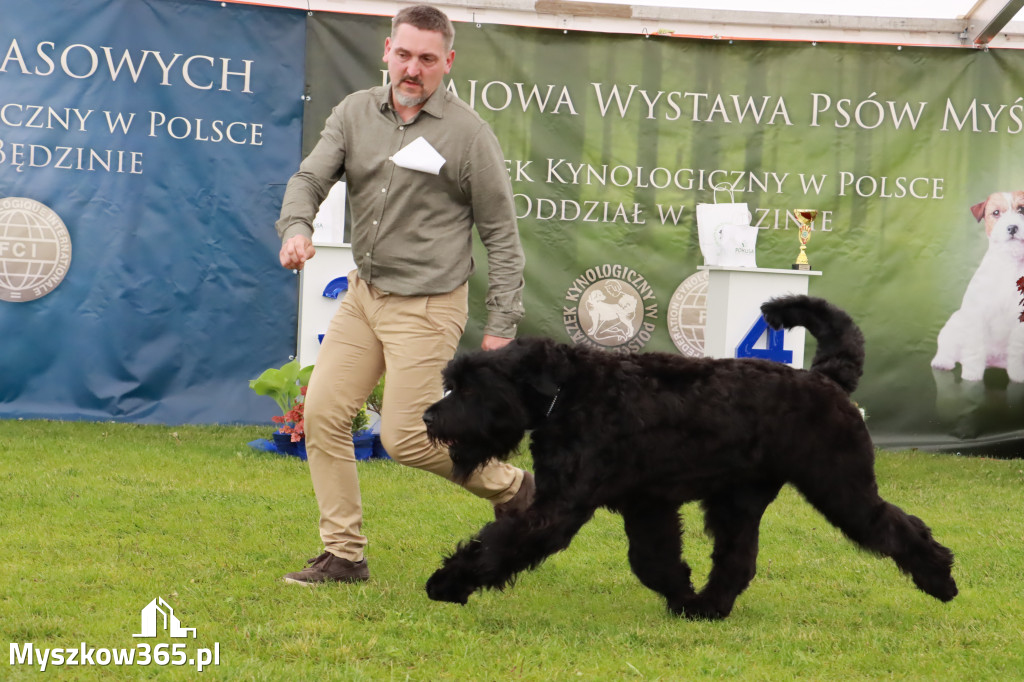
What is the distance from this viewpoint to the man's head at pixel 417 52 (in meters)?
3.96

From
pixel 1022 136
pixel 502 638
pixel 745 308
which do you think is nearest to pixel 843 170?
pixel 1022 136

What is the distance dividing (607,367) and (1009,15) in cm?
628

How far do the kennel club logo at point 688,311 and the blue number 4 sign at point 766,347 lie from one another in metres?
1.32

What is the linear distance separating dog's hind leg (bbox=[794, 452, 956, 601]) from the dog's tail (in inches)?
12.9

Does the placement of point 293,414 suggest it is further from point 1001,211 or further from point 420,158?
point 1001,211

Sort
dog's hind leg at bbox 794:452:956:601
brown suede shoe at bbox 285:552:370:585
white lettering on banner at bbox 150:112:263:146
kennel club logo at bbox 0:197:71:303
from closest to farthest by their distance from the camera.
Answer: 1. dog's hind leg at bbox 794:452:956:601
2. brown suede shoe at bbox 285:552:370:585
3. kennel club logo at bbox 0:197:71:303
4. white lettering on banner at bbox 150:112:263:146

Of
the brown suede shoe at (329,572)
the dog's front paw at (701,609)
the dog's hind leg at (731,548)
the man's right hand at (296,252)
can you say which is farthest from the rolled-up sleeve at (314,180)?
the dog's front paw at (701,609)

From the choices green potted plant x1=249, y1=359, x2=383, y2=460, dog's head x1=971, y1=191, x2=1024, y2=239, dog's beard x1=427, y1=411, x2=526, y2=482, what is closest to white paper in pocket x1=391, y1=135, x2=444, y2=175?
dog's beard x1=427, y1=411, x2=526, y2=482

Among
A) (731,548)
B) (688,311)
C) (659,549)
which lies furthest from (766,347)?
(659,549)

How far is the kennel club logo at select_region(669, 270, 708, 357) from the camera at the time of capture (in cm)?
884

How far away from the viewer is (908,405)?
9.01 metres

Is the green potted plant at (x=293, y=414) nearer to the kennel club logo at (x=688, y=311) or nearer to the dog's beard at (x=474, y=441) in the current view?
the kennel club logo at (x=688, y=311)

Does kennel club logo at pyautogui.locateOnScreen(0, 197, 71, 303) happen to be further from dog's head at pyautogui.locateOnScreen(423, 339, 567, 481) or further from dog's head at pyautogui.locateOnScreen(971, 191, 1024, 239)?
dog's head at pyautogui.locateOnScreen(971, 191, 1024, 239)

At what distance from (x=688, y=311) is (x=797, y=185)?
1365mm
